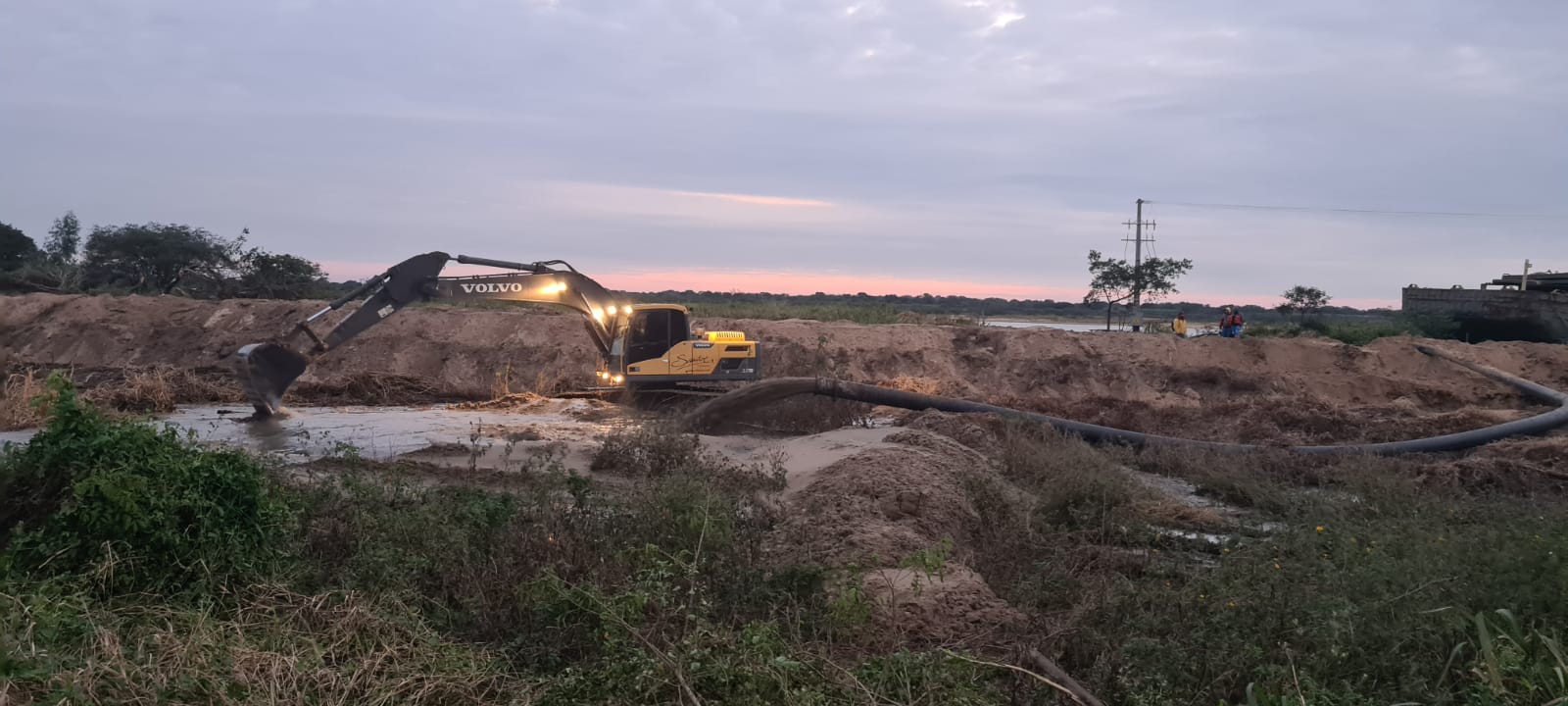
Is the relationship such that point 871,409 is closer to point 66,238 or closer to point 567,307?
point 567,307

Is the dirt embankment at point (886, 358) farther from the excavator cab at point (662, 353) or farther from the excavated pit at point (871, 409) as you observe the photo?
the excavator cab at point (662, 353)

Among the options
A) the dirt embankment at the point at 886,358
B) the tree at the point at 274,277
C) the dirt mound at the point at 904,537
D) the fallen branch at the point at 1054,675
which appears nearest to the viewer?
the fallen branch at the point at 1054,675

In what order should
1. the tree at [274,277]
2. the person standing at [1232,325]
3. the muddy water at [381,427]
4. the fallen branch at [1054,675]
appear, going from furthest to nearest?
1. the tree at [274,277]
2. the person standing at [1232,325]
3. the muddy water at [381,427]
4. the fallen branch at [1054,675]

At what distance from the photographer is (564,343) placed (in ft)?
90.3

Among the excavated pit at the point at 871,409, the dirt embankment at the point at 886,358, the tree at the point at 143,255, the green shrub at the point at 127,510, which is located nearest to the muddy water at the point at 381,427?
the excavated pit at the point at 871,409

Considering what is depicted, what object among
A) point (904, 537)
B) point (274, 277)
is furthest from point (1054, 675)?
point (274, 277)

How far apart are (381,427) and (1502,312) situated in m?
31.3

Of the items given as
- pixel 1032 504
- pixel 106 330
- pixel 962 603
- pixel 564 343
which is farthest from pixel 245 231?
pixel 962 603

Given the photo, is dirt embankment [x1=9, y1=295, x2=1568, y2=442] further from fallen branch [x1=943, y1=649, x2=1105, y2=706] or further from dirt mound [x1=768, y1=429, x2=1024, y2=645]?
fallen branch [x1=943, y1=649, x2=1105, y2=706]

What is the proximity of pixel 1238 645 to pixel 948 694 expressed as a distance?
6.47ft

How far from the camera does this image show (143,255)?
46.4 meters

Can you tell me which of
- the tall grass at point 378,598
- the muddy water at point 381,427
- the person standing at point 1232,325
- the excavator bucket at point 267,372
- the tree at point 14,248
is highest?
the tree at point 14,248

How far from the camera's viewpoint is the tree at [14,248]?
159 ft

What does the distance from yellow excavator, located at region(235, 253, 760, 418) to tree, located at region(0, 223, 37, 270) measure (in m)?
40.8
